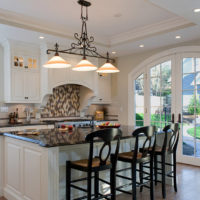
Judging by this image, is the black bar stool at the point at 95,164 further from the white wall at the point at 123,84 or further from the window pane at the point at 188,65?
the white wall at the point at 123,84

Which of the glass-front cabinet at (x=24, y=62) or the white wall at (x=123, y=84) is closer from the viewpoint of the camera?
the glass-front cabinet at (x=24, y=62)

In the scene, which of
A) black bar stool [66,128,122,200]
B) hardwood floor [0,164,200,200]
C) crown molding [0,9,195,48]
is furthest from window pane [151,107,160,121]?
black bar stool [66,128,122,200]

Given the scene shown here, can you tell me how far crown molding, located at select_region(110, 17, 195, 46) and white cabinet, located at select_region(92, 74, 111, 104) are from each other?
4.46ft

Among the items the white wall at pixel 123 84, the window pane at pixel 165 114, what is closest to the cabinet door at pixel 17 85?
the white wall at pixel 123 84

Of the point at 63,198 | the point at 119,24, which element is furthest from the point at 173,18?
the point at 63,198

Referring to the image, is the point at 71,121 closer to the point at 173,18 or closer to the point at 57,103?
the point at 57,103

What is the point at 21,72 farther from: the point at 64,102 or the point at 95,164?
the point at 95,164

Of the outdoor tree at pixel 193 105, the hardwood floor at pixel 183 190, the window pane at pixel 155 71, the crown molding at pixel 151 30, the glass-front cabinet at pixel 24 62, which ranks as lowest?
the hardwood floor at pixel 183 190

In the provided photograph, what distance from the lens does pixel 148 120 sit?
6051 millimetres

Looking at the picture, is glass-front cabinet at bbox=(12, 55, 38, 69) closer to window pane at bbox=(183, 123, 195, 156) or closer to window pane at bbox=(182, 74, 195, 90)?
window pane at bbox=(182, 74, 195, 90)

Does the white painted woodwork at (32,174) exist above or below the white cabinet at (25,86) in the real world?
below

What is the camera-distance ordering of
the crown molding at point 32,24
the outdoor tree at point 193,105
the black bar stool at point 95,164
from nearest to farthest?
1. the black bar stool at point 95,164
2. the crown molding at point 32,24
3. the outdoor tree at point 193,105

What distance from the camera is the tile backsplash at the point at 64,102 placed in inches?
241

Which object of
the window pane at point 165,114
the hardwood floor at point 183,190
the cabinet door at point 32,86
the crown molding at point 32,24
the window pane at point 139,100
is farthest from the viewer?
the window pane at point 139,100
